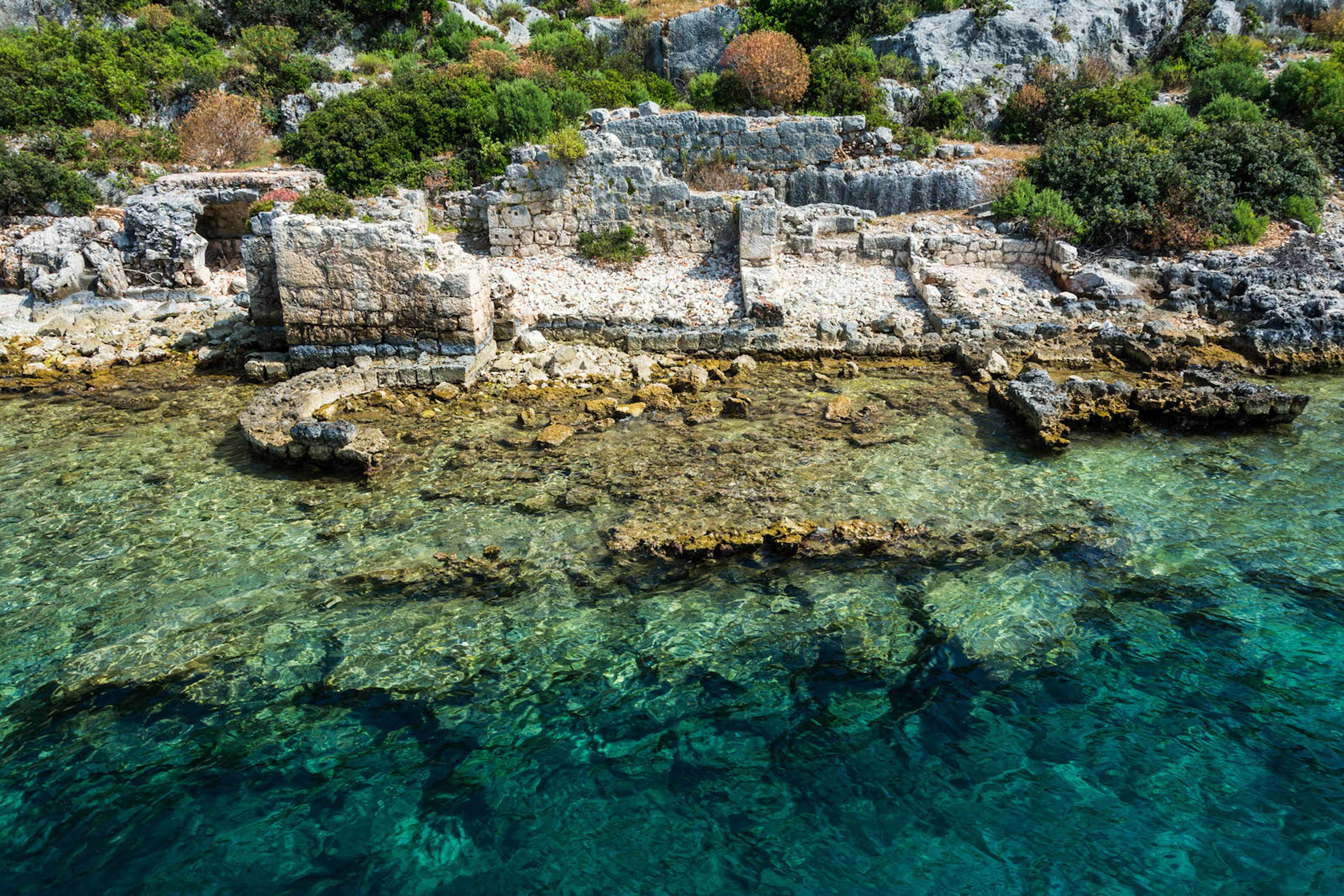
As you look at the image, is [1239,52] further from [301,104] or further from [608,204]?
[301,104]

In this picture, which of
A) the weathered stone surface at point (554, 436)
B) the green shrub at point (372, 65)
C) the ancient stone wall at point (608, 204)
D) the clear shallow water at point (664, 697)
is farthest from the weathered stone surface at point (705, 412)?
the green shrub at point (372, 65)

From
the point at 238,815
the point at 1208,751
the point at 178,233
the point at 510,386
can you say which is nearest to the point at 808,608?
the point at 1208,751

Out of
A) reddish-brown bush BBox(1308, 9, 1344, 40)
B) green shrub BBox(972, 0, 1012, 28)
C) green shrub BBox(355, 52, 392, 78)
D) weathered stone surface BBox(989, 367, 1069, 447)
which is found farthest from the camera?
green shrub BBox(355, 52, 392, 78)

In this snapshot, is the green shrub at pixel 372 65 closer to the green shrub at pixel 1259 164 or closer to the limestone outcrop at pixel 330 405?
the limestone outcrop at pixel 330 405

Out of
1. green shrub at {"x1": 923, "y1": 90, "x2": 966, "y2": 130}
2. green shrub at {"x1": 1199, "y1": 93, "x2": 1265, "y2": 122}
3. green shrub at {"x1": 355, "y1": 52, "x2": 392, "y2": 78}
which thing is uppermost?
green shrub at {"x1": 355, "y1": 52, "x2": 392, "y2": 78}

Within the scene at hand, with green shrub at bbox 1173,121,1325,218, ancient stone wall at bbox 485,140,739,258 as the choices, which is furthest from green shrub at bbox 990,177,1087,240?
ancient stone wall at bbox 485,140,739,258

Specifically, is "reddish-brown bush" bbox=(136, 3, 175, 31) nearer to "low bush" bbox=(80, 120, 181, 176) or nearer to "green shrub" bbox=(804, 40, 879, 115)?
"low bush" bbox=(80, 120, 181, 176)
